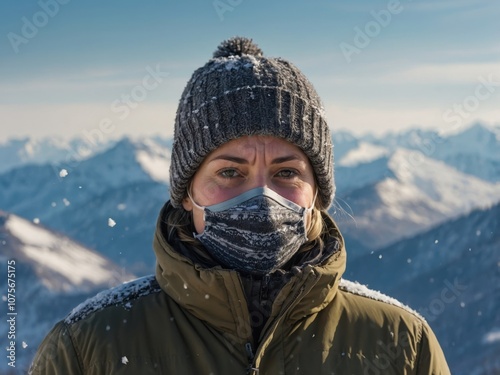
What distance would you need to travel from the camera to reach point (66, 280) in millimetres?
168625

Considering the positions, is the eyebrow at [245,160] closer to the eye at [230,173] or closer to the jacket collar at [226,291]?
the eye at [230,173]

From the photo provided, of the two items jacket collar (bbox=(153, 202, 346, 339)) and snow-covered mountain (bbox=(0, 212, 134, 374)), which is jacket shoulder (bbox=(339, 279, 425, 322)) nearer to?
jacket collar (bbox=(153, 202, 346, 339))

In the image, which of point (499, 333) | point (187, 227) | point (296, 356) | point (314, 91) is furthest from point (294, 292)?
point (499, 333)

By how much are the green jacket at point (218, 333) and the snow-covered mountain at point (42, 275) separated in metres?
136

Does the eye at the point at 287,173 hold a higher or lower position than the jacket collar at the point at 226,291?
higher

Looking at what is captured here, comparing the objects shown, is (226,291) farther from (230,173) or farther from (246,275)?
(230,173)

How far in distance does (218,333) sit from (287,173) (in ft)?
2.71

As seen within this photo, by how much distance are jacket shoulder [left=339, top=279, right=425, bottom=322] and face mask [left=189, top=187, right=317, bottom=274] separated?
14.8 inches

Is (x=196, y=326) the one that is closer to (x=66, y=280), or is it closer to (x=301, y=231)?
(x=301, y=231)

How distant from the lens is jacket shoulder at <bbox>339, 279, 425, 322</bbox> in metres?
3.14

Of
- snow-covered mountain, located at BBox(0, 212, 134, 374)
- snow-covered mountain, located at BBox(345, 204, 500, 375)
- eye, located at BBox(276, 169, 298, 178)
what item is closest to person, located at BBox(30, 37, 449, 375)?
eye, located at BBox(276, 169, 298, 178)

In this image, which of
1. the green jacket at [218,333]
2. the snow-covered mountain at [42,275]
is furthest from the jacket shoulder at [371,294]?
the snow-covered mountain at [42,275]

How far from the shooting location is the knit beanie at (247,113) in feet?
10.1

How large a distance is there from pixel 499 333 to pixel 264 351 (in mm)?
130241
